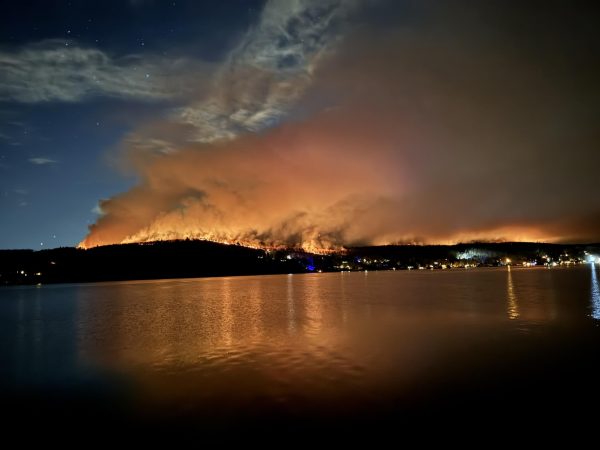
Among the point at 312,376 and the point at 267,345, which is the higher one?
the point at 312,376

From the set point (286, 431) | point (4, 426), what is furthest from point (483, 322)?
point (4, 426)

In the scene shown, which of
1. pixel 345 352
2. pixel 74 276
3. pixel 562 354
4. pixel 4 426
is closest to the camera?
pixel 4 426

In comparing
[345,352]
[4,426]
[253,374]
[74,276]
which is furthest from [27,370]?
[74,276]

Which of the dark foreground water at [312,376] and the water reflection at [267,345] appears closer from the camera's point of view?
the dark foreground water at [312,376]

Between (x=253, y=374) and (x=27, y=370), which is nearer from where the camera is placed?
(x=253, y=374)

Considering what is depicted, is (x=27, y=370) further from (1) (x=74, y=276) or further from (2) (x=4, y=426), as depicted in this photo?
(1) (x=74, y=276)

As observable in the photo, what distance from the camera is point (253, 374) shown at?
55.2 ft

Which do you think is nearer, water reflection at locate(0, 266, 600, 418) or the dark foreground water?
the dark foreground water

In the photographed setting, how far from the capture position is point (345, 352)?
20.4 metres

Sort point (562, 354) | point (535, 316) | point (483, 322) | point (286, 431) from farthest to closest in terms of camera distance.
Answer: point (535, 316) < point (483, 322) < point (562, 354) < point (286, 431)

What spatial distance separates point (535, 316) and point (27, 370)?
3367cm

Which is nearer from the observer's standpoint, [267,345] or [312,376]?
[312,376]

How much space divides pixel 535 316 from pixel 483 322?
555 cm

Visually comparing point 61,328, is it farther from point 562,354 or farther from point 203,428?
point 562,354
